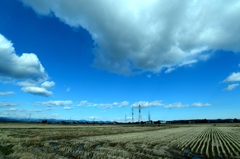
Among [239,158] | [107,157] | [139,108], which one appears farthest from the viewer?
[139,108]

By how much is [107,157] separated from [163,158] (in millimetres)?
5060

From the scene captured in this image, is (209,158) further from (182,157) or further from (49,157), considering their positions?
(49,157)

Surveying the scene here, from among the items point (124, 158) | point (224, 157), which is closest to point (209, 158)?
point (224, 157)

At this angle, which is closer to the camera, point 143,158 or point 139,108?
point 143,158

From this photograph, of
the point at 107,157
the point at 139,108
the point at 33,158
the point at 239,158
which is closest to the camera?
the point at 33,158

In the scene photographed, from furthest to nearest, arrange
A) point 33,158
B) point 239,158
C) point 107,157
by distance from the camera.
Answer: point 239,158 < point 107,157 < point 33,158

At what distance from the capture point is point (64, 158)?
2048 centimetres

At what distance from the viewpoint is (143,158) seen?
2122 cm

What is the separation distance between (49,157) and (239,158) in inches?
696

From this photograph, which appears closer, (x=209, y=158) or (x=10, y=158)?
(x=10, y=158)

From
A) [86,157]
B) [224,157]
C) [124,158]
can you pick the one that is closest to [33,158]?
[86,157]

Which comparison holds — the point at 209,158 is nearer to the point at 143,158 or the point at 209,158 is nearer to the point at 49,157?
the point at 143,158

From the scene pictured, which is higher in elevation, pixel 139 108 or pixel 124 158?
pixel 139 108

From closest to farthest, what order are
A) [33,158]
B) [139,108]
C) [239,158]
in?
[33,158], [239,158], [139,108]
